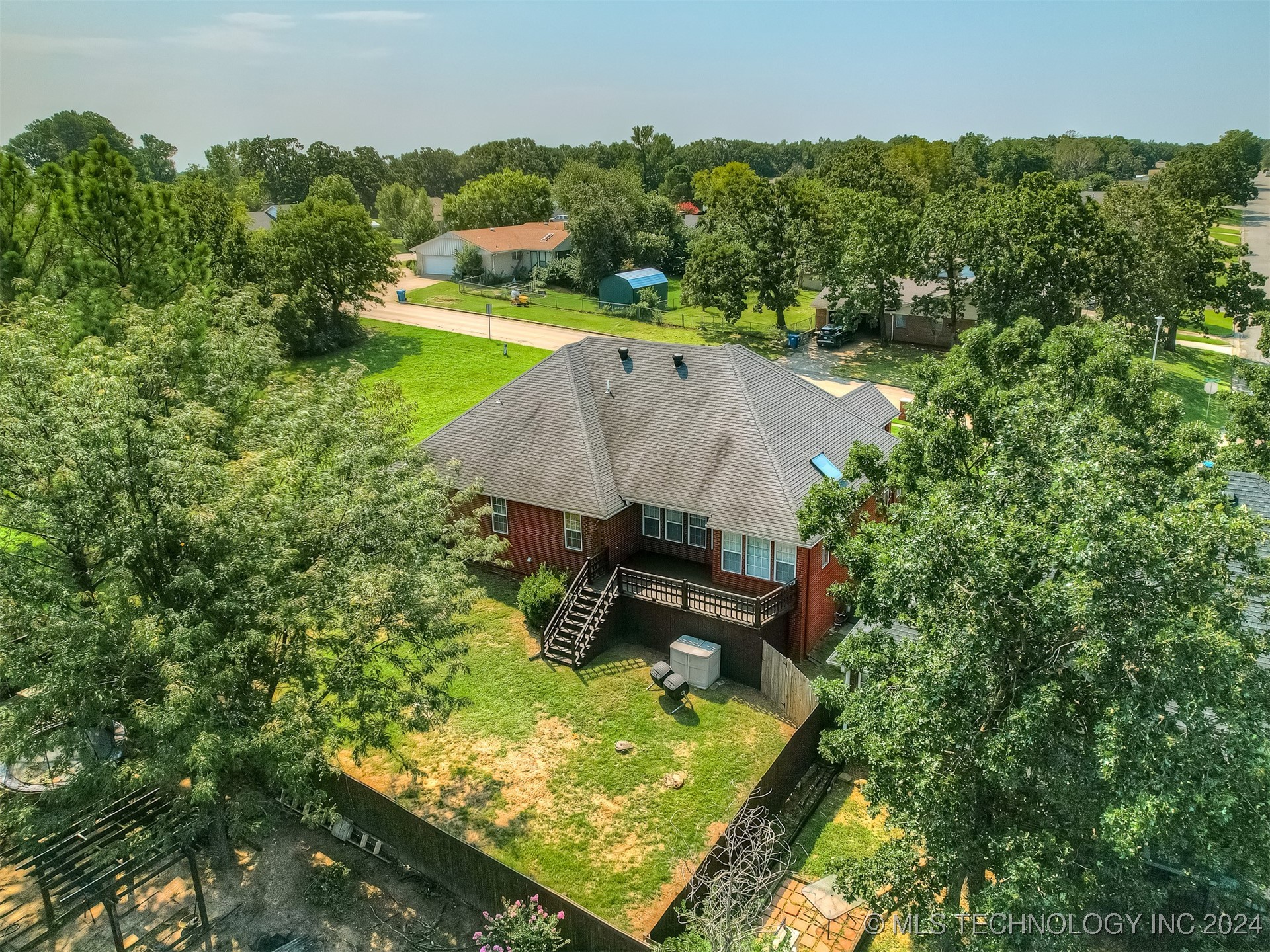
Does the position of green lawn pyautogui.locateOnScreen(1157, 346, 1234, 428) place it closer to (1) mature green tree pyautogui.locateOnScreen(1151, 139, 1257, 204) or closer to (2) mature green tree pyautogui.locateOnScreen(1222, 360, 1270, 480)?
(2) mature green tree pyautogui.locateOnScreen(1222, 360, 1270, 480)

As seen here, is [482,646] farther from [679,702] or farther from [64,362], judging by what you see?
[64,362]

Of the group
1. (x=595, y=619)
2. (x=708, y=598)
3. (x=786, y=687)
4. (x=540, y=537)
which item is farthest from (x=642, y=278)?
(x=786, y=687)

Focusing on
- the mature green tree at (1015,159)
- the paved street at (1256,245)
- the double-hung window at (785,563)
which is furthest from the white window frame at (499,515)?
the mature green tree at (1015,159)

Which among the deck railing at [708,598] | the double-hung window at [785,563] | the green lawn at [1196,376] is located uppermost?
the green lawn at [1196,376]

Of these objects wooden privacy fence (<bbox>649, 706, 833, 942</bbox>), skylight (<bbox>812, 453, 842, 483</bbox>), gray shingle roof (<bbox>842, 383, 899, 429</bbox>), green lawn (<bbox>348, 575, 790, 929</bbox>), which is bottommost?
green lawn (<bbox>348, 575, 790, 929</bbox>)

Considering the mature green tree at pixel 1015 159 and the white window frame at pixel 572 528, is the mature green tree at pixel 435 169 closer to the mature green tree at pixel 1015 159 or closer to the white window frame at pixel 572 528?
the mature green tree at pixel 1015 159

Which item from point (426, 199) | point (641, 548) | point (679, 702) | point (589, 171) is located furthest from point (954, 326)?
point (426, 199)

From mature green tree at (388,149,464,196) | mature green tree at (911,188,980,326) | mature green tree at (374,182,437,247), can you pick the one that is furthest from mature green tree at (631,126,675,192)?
mature green tree at (911,188,980,326)
